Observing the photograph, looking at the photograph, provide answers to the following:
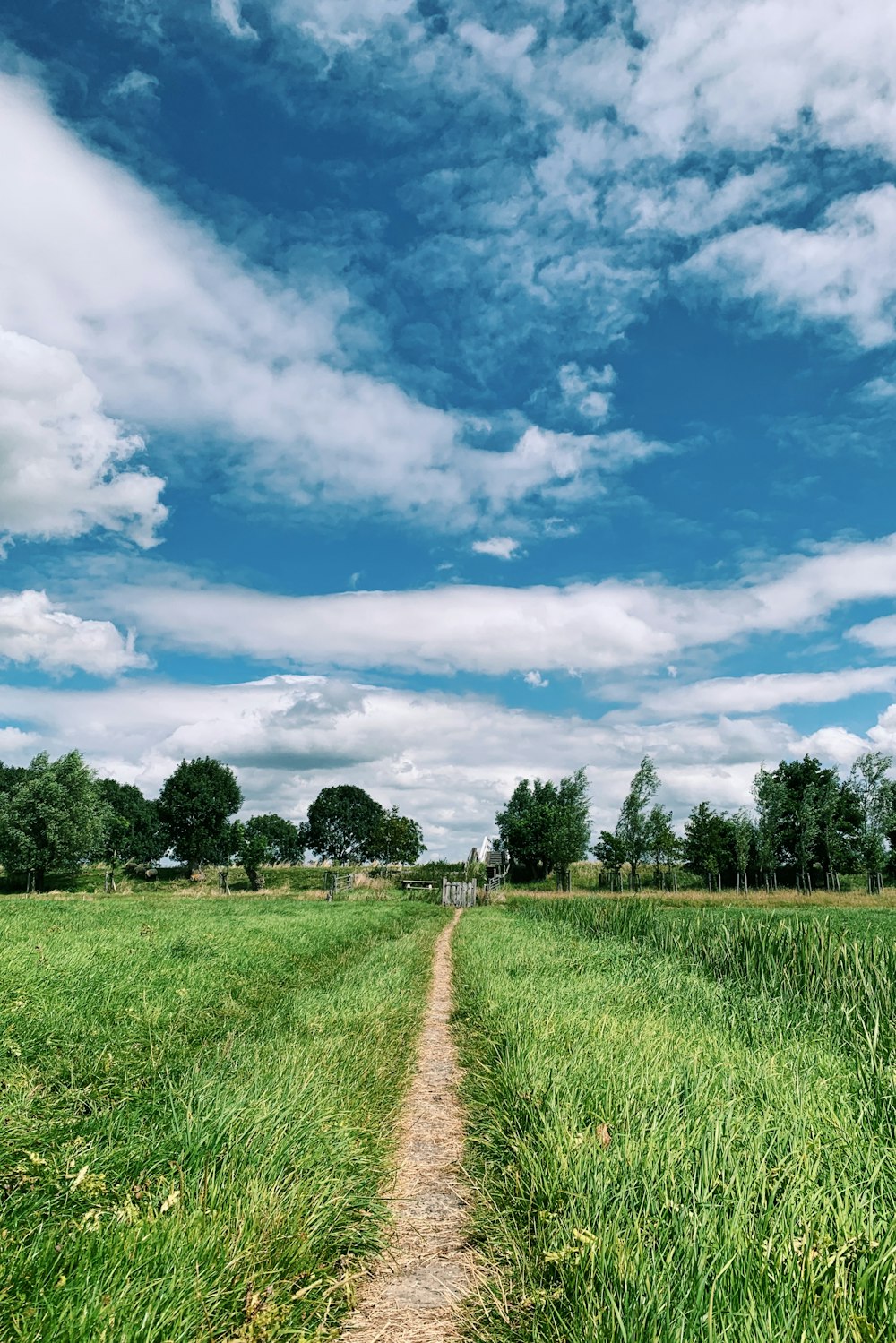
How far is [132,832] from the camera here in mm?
87312

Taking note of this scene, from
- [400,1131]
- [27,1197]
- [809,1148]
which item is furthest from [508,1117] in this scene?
[27,1197]

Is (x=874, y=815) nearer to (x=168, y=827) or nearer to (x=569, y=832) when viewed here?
(x=569, y=832)

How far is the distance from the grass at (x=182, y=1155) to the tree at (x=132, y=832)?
3141 inches

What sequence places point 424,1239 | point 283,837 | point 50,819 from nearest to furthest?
point 424,1239 → point 50,819 → point 283,837

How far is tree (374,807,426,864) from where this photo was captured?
8956 centimetres

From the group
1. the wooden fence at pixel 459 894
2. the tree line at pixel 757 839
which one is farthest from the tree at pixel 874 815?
the wooden fence at pixel 459 894

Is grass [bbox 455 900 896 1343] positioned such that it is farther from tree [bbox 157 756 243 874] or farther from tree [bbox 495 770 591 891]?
tree [bbox 157 756 243 874]

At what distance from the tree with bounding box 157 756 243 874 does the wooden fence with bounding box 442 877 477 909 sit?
137ft

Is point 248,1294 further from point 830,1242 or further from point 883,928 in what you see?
point 883,928

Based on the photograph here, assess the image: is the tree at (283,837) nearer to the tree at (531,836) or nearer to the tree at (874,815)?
the tree at (531,836)

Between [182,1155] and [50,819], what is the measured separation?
210 ft

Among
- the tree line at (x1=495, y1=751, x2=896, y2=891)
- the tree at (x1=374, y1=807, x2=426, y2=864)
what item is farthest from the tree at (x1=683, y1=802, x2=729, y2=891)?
the tree at (x1=374, y1=807, x2=426, y2=864)

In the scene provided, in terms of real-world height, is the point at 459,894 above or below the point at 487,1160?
below

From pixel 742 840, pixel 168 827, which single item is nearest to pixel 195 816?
pixel 168 827
